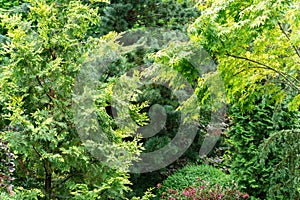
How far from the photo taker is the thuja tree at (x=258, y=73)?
4.57m

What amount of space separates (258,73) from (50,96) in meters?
3.22

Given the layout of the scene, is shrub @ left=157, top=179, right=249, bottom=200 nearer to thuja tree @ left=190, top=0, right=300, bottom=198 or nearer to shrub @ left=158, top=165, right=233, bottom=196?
thuja tree @ left=190, top=0, right=300, bottom=198

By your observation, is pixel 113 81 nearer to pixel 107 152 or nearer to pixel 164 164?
pixel 107 152

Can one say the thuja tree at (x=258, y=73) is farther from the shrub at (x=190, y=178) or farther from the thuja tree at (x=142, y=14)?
the thuja tree at (x=142, y=14)

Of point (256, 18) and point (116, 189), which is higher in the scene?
point (256, 18)

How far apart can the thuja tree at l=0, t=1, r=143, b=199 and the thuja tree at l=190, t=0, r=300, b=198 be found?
1.31m

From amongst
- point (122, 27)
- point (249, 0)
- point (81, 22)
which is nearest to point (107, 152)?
point (81, 22)

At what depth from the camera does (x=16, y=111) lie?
4.10m

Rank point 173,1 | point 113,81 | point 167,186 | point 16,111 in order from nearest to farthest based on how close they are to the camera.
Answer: point 16,111, point 113,81, point 167,186, point 173,1

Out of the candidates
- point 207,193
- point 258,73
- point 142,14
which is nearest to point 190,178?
point 207,193

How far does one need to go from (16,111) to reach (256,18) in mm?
2553

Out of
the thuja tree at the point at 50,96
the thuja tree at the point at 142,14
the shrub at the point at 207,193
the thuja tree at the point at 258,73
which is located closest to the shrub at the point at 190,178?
the thuja tree at the point at 258,73

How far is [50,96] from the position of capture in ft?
14.7

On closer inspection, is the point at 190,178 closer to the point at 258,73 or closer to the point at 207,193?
the point at 207,193
